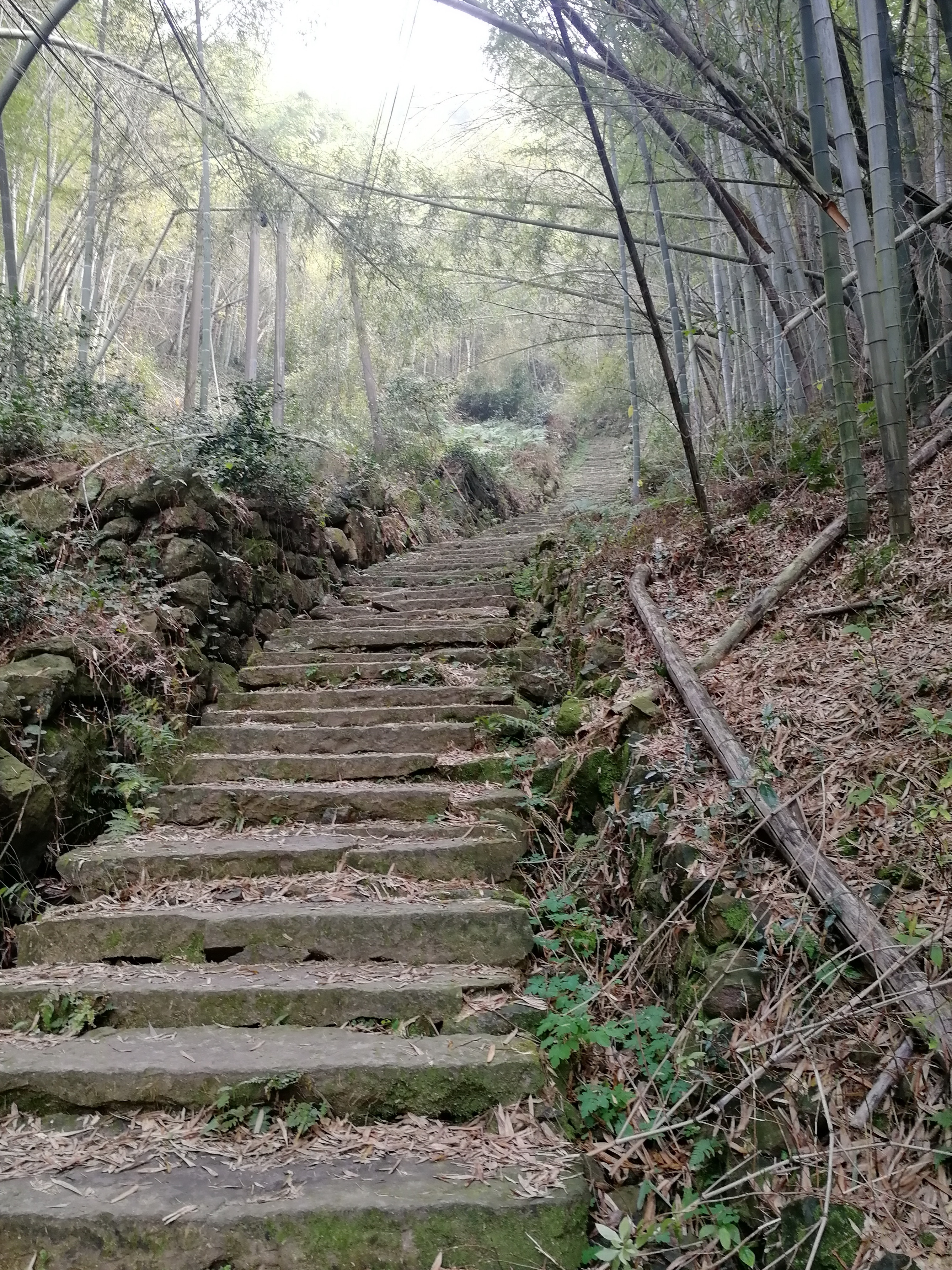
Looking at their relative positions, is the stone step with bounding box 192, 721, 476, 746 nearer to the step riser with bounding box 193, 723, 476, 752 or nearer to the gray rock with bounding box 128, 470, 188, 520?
the step riser with bounding box 193, 723, 476, 752

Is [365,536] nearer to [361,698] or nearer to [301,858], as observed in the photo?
[361,698]

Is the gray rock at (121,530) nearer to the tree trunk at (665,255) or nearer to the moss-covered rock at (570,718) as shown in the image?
the moss-covered rock at (570,718)

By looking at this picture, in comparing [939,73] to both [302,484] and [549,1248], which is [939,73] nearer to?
[302,484]

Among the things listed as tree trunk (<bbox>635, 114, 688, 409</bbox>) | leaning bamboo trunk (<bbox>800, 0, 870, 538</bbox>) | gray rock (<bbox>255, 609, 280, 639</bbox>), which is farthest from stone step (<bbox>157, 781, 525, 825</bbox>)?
tree trunk (<bbox>635, 114, 688, 409</bbox>)

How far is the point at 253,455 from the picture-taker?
5359mm

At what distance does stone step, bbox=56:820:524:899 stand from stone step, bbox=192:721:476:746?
676 millimetres

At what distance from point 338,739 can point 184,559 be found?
1489 mm

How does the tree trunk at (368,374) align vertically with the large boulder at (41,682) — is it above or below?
above

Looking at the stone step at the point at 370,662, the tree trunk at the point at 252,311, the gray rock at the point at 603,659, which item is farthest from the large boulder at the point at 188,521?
the tree trunk at the point at 252,311

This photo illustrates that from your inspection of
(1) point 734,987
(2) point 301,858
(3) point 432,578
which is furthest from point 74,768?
(3) point 432,578

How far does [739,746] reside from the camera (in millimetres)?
2490

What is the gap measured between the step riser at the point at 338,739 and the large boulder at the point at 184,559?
97 centimetres

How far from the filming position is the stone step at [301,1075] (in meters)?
1.98

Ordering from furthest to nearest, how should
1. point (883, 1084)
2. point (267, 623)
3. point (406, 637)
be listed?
point (267, 623) → point (406, 637) → point (883, 1084)
